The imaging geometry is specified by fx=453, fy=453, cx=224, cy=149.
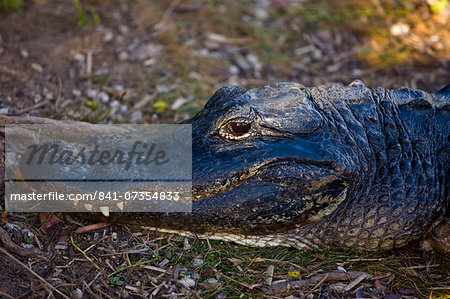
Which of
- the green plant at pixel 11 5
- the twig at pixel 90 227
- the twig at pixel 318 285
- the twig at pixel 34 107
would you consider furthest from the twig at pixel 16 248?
the green plant at pixel 11 5

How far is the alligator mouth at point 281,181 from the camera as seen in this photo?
2.90 metres

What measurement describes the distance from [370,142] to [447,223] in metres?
0.75

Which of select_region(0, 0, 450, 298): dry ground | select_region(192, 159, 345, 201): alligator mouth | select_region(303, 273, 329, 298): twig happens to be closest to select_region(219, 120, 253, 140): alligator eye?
select_region(192, 159, 345, 201): alligator mouth

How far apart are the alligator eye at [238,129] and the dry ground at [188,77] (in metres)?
0.78

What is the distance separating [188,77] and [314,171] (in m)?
2.60

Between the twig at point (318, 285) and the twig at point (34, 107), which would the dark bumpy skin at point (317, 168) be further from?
the twig at point (34, 107)

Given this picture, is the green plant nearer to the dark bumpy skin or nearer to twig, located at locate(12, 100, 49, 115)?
twig, located at locate(12, 100, 49, 115)

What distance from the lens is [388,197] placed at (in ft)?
10.1


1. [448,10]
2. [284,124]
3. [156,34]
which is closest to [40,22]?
[156,34]

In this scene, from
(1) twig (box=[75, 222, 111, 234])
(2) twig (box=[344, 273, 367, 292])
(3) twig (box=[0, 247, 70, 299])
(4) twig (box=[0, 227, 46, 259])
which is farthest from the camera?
(1) twig (box=[75, 222, 111, 234])

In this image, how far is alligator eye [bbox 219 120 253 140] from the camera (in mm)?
2953

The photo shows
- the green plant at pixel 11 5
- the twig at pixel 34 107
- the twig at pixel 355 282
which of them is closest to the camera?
the twig at pixel 355 282

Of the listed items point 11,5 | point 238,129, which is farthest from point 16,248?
point 11,5

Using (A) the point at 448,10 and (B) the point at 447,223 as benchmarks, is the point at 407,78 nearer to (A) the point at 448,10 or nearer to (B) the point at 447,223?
(A) the point at 448,10
